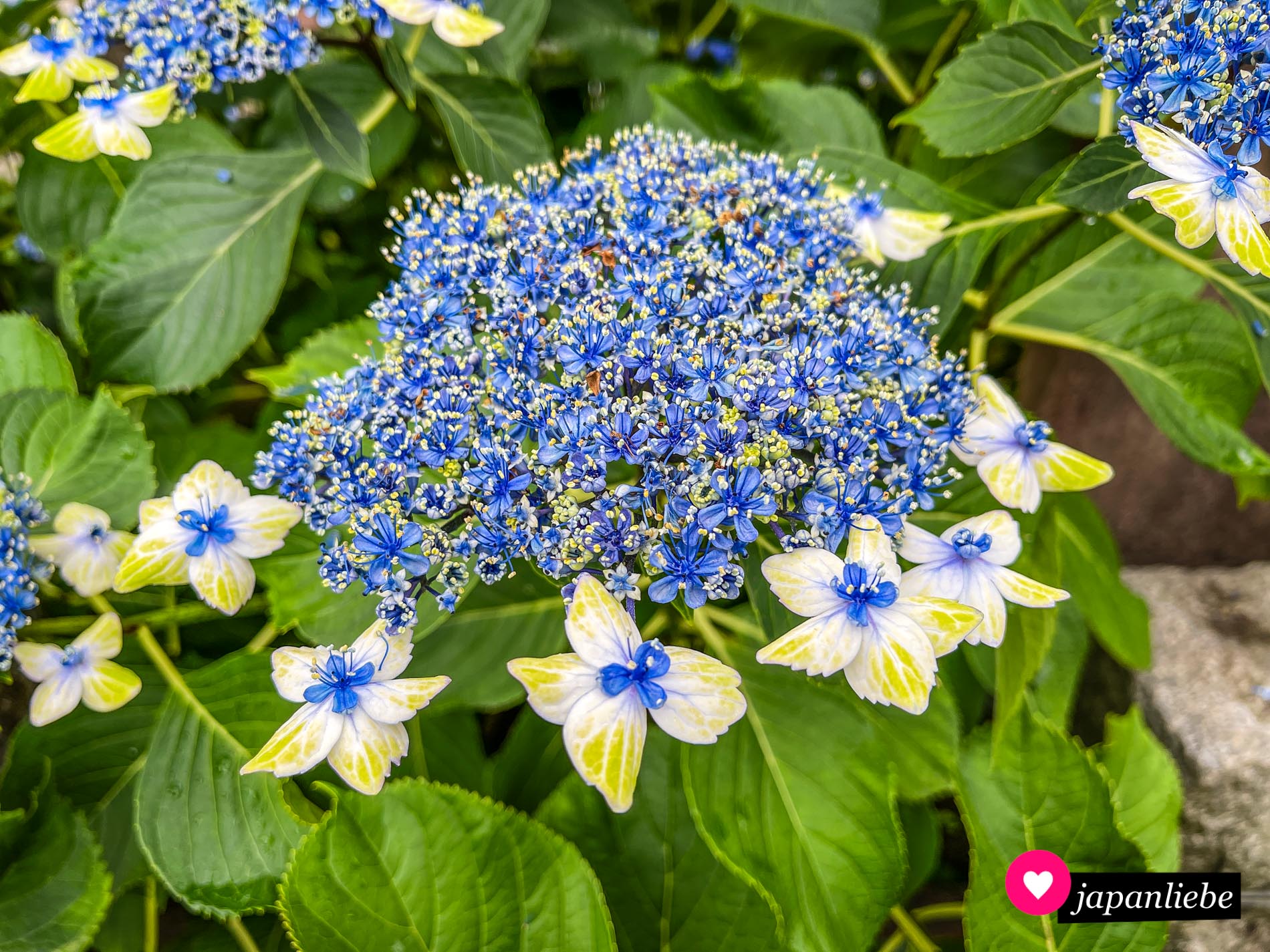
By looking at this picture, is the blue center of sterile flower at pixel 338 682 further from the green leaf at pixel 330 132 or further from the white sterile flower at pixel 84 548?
the green leaf at pixel 330 132

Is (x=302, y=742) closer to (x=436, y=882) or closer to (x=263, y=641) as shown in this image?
(x=436, y=882)

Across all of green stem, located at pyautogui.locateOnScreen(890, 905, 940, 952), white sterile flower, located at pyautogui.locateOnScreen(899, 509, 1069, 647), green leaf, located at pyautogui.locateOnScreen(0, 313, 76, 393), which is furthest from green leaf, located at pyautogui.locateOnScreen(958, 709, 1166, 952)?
green leaf, located at pyautogui.locateOnScreen(0, 313, 76, 393)

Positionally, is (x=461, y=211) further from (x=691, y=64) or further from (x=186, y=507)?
(x=691, y=64)

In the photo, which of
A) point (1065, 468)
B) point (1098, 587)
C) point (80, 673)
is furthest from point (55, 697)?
point (1098, 587)

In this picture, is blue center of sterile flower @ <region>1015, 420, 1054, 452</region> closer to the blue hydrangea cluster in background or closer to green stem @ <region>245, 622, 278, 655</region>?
green stem @ <region>245, 622, 278, 655</region>

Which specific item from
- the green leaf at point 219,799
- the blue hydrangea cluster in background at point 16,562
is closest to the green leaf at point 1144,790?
the green leaf at point 219,799

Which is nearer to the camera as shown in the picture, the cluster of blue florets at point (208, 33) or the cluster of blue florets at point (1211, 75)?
the cluster of blue florets at point (1211, 75)
